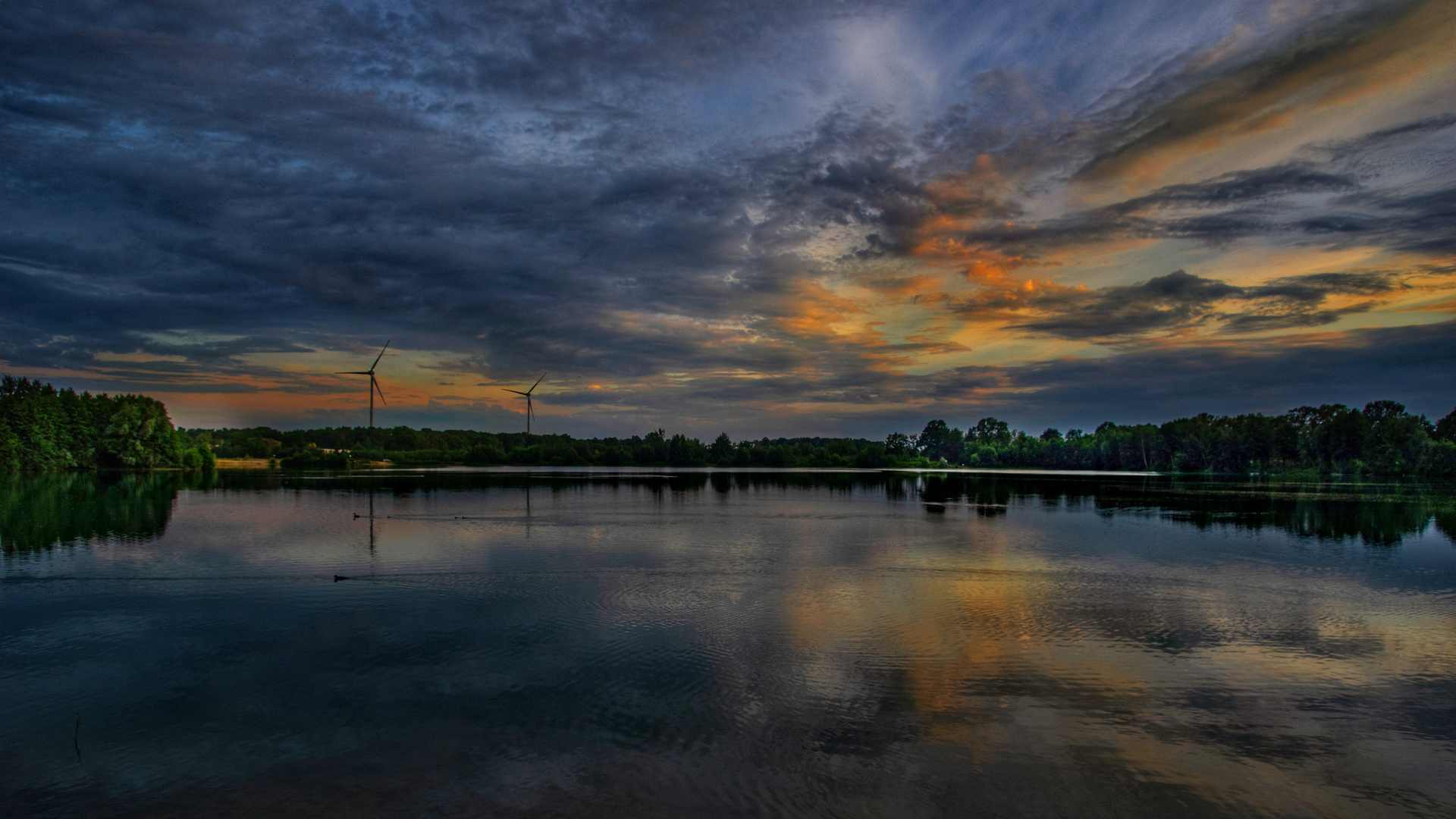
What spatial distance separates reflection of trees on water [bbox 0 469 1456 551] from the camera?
40.6m

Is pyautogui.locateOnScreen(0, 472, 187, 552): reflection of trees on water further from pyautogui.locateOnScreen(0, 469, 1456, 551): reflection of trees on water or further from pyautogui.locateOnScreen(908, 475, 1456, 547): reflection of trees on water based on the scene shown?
pyautogui.locateOnScreen(908, 475, 1456, 547): reflection of trees on water

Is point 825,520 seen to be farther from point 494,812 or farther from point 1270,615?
point 494,812

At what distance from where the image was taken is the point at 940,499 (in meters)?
70.9

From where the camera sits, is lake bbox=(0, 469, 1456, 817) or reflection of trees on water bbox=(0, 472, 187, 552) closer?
lake bbox=(0, 469, 1456, 817)

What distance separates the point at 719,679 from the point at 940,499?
60.8 metres

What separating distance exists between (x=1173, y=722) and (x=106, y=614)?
2756cm

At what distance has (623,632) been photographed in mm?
18141

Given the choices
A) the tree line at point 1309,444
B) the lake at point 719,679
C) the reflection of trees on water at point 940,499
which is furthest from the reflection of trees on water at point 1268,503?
the tree line at point 1309,444

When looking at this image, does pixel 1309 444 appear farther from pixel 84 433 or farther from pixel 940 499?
pixel 84 433

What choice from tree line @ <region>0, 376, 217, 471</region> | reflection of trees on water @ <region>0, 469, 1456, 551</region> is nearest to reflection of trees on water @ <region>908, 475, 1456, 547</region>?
reflection of trees on water @ <region>0, 469, 1456, 551</region>

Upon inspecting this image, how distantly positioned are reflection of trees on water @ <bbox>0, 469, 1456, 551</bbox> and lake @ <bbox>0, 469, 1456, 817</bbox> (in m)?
7.80

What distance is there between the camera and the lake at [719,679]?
1021 centimetres

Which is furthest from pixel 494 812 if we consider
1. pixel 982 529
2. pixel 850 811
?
pixel 982 529

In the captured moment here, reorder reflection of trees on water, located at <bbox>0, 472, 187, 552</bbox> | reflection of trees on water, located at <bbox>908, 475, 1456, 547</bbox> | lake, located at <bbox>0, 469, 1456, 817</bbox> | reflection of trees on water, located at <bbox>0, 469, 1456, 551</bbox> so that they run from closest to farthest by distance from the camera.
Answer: lake, located at <bbox>0, 469, 1456, 817</bbox>
reflection of trees on water, located at <bbox>0, 472, 187, 552</bbox>
reflection of trees on water, located at <bbox>0, 469, 1456, 551</bbox>
reflection of trees on water, located at <bbox>908, 475, 1456, 547</bbox>
